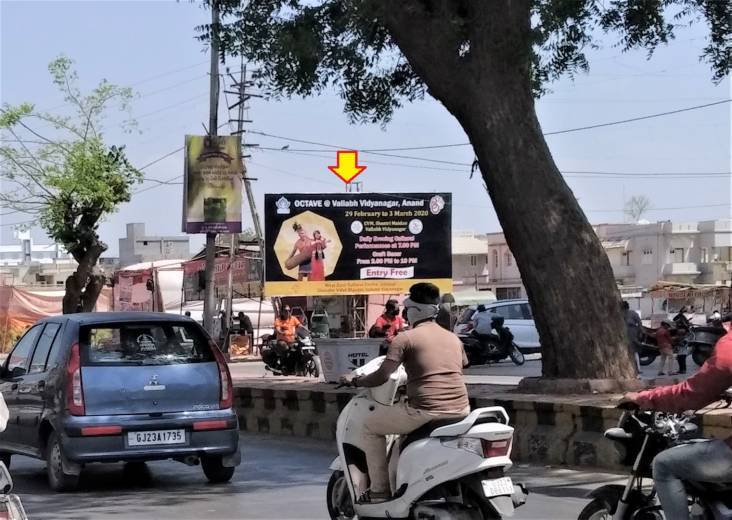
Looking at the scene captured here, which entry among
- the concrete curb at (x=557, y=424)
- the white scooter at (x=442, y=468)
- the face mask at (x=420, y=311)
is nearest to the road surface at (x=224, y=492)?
the concrete curb at (x=557, y=424)

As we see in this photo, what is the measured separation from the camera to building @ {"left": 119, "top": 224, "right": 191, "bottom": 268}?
86125 millimetres

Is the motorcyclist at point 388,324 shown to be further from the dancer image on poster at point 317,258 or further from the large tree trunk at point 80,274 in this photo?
the dancer image on poster at point 317,258

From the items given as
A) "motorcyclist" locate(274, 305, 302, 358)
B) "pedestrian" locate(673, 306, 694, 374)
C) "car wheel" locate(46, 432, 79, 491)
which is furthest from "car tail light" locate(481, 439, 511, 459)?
"motorcyclist" locate(274, 305, 302, 358)

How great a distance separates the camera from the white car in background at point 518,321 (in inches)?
1165

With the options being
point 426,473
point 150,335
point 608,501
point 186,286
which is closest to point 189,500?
point 150,335

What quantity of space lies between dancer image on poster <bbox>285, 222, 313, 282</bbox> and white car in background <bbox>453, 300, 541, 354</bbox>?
10.0 meters

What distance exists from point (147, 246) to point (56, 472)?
7939 centimetres

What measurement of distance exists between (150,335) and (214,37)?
5.72 meters

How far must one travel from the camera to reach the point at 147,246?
88.1 metres

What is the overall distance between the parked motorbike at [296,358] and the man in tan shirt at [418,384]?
19.8 meters

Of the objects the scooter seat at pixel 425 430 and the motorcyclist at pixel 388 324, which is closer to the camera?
the scooter seat at pixel 425 430

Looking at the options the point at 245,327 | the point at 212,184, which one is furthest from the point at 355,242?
the point at 212,184

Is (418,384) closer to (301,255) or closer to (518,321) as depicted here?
(518,321)

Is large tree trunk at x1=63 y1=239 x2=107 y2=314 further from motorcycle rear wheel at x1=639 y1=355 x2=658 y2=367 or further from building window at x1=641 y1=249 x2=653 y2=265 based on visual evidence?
building window at x1=641 y1=249 x2=653 y2=265
